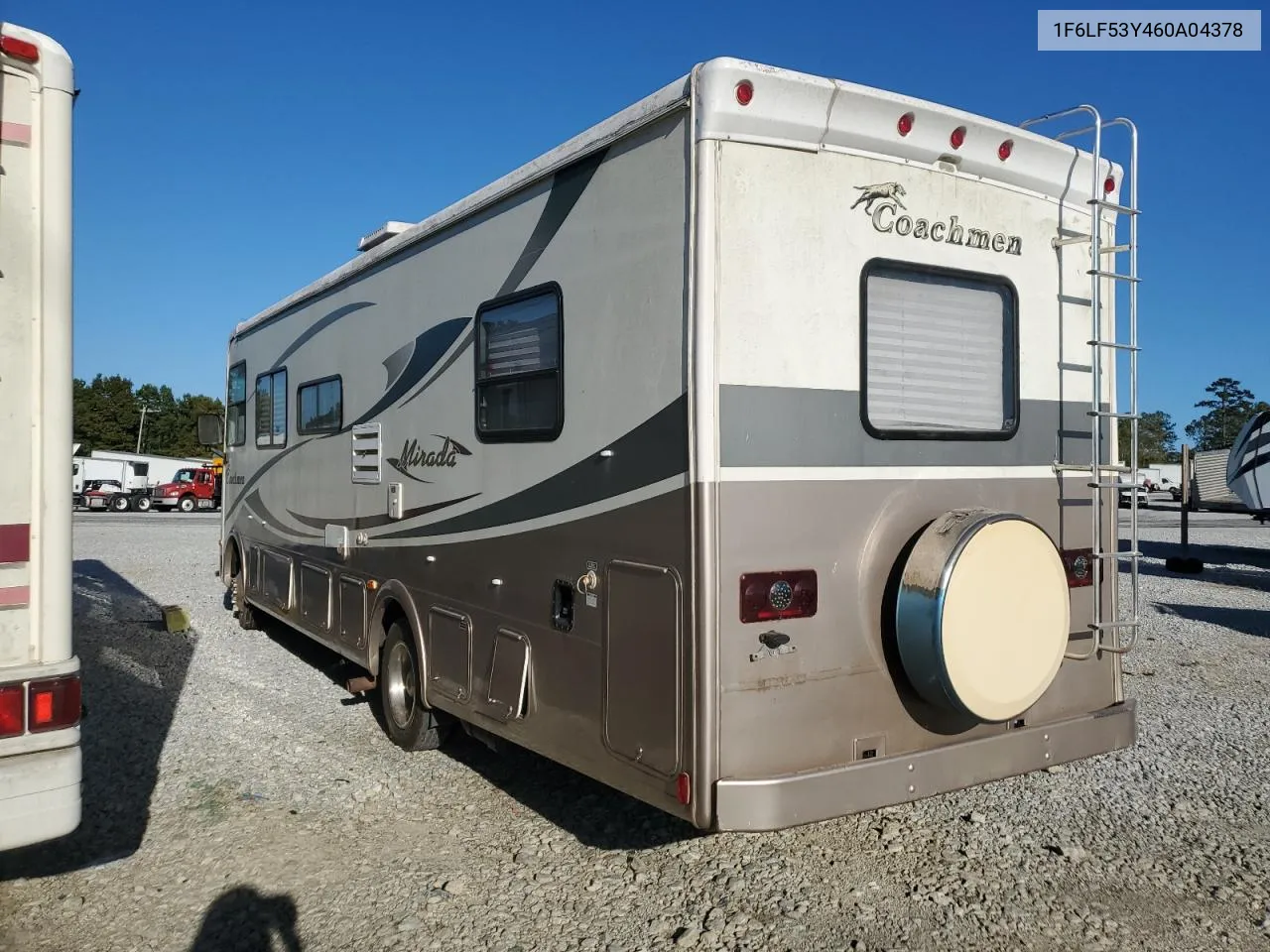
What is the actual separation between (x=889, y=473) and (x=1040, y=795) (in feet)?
7.45

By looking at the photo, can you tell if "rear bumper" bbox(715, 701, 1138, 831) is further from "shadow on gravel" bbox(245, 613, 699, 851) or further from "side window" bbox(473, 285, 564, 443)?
"side window" bbox(473, 285, 564, 443)

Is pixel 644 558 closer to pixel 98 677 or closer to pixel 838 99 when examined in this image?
pixel 838 99

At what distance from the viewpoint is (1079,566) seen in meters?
4.35

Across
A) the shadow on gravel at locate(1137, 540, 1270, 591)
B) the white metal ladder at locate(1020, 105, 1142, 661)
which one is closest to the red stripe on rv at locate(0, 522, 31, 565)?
the white metal ladder at locate(1020, 105, 1142, 661)

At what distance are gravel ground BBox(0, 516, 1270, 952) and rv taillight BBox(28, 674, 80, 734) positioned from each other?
0.91 m

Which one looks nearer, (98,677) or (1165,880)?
(1165,880)

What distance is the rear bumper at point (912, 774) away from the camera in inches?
133

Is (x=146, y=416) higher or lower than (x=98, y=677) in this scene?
higher

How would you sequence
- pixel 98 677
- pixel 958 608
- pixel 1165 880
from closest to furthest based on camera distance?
pixel 958 608 < pixel 1165 880 < pixel 98 677

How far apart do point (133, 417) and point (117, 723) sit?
263 ft

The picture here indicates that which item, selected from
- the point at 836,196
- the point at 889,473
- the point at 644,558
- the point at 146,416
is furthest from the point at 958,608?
the point at 146,416

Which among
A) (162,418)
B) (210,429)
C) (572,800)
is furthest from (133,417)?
(572,800)

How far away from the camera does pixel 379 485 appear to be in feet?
19.2

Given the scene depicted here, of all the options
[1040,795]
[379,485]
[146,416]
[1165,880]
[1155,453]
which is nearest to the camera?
[1165,880]
